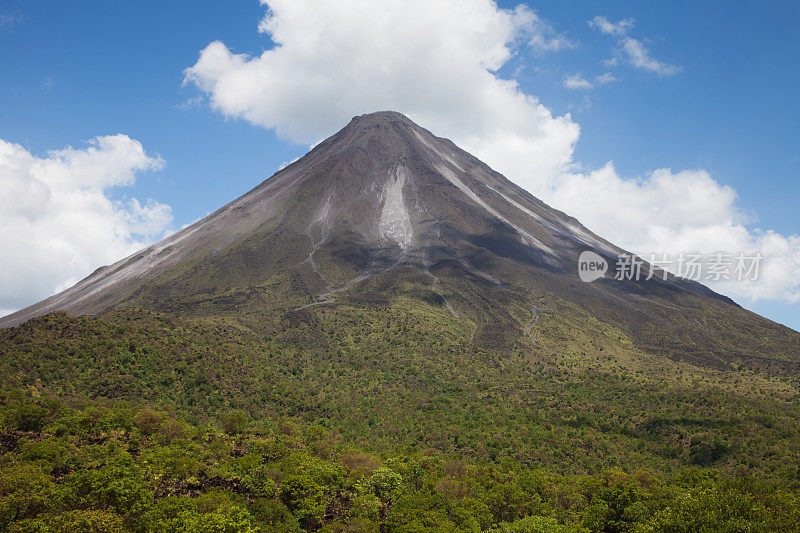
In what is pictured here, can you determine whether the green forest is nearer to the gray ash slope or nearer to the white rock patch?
the gray ash slope

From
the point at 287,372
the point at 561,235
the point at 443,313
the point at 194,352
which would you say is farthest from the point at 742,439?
the point at 561,235

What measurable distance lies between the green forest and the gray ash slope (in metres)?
10.0

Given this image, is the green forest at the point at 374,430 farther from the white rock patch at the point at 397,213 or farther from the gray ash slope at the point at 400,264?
the white rock patch at the point at 397,213

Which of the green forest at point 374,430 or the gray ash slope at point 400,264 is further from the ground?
the gray ash slope at point 400,264

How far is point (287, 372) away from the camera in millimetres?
75500

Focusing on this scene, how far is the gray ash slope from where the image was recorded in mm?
100312

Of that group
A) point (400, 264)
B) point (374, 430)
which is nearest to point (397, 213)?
point (400, 264)

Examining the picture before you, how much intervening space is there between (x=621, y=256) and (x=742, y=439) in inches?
3974

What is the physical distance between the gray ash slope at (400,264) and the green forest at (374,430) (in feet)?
32.8

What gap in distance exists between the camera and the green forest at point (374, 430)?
29.4 meters

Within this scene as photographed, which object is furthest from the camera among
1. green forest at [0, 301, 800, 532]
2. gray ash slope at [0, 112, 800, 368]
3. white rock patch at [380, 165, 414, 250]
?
white rock patch at [380, 165, 414, 250]

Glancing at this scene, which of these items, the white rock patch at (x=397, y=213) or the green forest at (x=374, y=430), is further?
the white rock patch at (x=397, y=213)

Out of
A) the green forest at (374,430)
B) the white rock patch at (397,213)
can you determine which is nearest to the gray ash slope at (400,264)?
the white rock patch at (397,213)

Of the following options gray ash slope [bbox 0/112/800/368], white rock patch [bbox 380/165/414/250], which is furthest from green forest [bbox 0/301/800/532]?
white rock patch [bbox 380/165/414/250]
